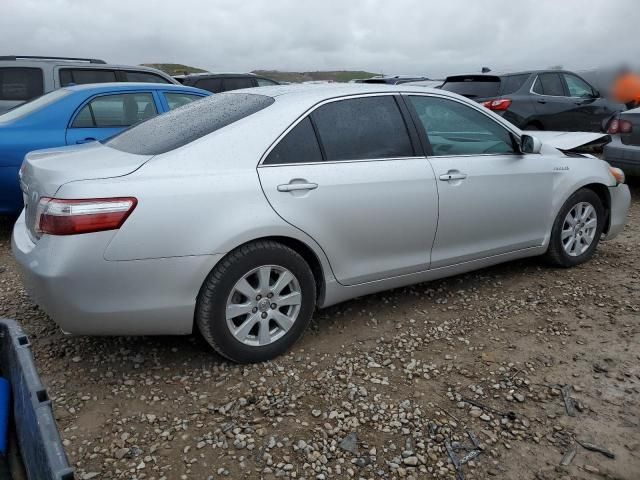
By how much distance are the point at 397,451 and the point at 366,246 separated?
4.10 ft

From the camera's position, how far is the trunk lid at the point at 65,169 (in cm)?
271

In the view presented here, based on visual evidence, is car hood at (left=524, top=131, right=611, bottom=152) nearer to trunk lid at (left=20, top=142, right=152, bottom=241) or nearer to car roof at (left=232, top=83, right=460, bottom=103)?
car roof at (left=232, top=83, right=460, bottom=103)

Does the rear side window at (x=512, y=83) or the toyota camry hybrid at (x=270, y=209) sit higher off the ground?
the rear side window at (x=512, y=83)

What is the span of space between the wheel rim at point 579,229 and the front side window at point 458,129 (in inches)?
34.6

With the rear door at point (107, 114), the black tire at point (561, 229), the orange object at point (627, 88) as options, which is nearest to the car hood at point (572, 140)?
the black tire at point (561, 229)

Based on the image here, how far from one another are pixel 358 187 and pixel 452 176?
75 centimetres

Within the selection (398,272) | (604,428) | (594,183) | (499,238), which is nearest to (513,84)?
(594,183)

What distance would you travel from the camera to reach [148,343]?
337 centimetres

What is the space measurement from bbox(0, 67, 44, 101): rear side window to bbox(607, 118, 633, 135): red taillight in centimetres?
734

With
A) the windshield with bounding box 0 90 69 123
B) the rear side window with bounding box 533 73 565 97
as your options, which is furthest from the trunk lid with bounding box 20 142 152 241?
the rear side window with bounding box 533 73 565 97

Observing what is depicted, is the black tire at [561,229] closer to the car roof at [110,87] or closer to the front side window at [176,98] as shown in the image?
the front side window at [176,98]

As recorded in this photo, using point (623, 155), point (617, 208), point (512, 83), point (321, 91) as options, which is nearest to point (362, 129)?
point (321, 91)

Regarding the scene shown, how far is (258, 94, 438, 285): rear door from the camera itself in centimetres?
307

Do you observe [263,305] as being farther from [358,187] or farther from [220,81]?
[220,81]
